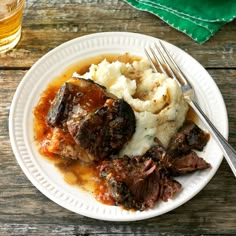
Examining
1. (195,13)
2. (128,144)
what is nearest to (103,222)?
(128,144)

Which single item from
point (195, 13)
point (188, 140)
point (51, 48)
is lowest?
point (51, 48)

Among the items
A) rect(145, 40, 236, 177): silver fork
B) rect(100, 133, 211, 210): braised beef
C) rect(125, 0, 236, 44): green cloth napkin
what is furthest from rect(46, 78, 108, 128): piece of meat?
rect(125, 0, 236, 44): green cloth napkin

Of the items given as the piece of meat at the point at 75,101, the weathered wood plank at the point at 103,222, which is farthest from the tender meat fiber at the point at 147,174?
the piece of meat at the point at 75,101

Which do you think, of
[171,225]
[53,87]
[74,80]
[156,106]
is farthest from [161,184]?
[53,87]

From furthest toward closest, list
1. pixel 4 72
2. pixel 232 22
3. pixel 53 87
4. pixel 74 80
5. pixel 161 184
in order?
pixel 232 22 → pixel 4 72 → pixel 53 87 → pixel 74 80 → pixel 161 184

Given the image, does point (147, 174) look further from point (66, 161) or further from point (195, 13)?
point (195, 13)

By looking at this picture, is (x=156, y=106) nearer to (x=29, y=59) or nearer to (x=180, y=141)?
(x=180, y=141)
